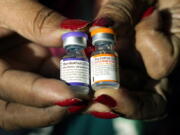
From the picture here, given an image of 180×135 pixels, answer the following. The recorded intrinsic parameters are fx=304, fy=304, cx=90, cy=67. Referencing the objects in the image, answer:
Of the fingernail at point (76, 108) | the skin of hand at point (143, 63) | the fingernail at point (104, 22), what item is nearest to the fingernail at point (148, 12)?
the skin of hand at point (143, 63)

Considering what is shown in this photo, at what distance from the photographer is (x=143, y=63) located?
88 cm

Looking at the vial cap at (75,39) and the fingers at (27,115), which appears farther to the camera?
the fingers at (27,115)

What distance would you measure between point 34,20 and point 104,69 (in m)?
0.22

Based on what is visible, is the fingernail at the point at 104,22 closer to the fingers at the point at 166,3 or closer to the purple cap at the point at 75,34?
the purple cap at the point at 75,34

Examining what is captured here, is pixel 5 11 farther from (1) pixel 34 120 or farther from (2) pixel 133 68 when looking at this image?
(2) pixel 133 68

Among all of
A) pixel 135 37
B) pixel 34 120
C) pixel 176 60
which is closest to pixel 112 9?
pixel 135 37

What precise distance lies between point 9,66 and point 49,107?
0.16 m

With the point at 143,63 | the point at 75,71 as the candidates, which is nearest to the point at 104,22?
the point at 75,71

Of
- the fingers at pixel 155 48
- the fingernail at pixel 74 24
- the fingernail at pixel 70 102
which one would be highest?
the fingernail at pixel 74 24

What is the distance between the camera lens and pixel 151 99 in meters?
0.88

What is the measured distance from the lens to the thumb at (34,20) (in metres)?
0.72

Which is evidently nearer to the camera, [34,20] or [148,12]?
Answer: [34,20]

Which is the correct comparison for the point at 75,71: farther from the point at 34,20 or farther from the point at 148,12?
the point at 148,12

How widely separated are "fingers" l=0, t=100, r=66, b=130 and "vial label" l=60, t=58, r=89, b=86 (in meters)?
0.12
